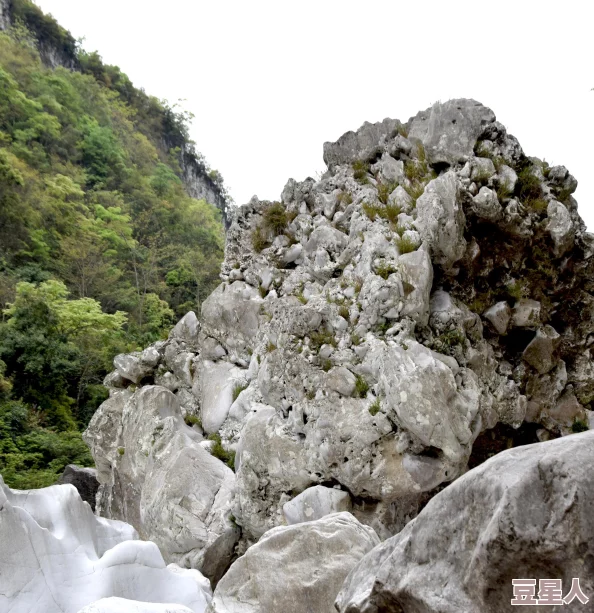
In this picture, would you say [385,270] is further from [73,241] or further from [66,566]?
[73,241]

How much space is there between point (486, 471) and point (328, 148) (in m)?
8.45

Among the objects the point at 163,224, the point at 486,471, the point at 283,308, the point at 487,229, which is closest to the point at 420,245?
the point at 487,229

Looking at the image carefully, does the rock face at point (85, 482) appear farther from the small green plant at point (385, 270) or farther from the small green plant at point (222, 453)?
the small green plant at point (385, 270)

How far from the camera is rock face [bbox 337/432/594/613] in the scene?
1.88 metres

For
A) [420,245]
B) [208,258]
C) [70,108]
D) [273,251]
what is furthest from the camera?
[70,108]

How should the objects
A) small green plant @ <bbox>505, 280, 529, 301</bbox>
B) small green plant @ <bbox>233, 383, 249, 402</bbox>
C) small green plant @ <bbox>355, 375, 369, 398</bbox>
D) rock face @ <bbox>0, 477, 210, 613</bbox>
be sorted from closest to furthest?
rock face @ <bbox>0, 477, 210, 613</bbox>, small green plant @ <bbox>355, 375, 369, 398</bbox>, small green plant @ <bbox>505, 280, 529, 301</bbox>, small green plant @ <bbox>233, 383, 249, 402</bbox>

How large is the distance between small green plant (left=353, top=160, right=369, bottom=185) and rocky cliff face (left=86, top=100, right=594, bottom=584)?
0.04m

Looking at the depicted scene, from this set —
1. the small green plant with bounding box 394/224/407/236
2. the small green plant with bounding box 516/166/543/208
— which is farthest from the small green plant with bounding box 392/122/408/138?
the small green plant with bounding box 394/224/407/236

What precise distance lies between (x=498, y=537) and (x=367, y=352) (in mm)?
4521

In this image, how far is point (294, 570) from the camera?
3.65 m

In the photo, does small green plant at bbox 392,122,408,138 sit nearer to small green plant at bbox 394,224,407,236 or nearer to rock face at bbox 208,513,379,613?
small green plant at bbox 394,224,407,236

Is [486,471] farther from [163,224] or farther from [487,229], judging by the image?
[163,224]

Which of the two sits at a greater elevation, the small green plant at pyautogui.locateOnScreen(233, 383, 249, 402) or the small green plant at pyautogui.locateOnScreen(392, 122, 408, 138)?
the small green plant at pyautogui.locateOnScreen(392, 122, 408, 138)

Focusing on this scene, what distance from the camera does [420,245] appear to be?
7191 millimetres
